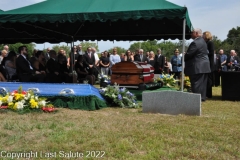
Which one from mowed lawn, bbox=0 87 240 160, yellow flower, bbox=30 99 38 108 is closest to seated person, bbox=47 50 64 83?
yellow flower, bbox=30 99 38 108

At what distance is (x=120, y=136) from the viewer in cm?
437

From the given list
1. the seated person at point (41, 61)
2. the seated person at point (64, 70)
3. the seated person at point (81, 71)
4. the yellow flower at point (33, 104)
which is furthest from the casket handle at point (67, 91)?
the seated person at point (41, 61)

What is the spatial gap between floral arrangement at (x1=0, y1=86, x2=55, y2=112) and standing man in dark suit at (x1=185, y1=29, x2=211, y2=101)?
141 inches

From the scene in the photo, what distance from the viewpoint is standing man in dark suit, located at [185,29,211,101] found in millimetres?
7918

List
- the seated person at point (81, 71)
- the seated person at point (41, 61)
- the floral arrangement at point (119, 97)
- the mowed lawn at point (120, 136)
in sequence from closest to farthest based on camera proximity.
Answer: the mowed lawn at point (120, 136) < the floral arrangement at point (119, 97) < the seated person at point (81, 71) < the seated person at point (41, 61)

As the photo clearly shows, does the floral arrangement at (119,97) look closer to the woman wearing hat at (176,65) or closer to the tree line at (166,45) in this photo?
the woman wearing hat at (176,65)

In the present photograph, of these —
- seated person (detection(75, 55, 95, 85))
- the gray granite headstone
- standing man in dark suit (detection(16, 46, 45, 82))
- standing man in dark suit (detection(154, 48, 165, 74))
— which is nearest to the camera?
the gray granite headstone

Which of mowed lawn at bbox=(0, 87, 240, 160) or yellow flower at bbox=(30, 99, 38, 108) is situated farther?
yellow flower at bbox=(30, 99, 38, 108)

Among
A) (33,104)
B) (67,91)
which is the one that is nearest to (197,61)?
(67,91)

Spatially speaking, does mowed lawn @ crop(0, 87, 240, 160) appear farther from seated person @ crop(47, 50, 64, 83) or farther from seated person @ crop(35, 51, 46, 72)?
seated person @ crop(35, 51, 46, 72)

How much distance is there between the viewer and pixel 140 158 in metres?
3.53

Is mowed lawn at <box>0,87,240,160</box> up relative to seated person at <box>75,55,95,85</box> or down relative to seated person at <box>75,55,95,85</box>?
down

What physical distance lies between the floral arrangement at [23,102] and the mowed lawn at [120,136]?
0.21 m

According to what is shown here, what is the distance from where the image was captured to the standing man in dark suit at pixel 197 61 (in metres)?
7.92
